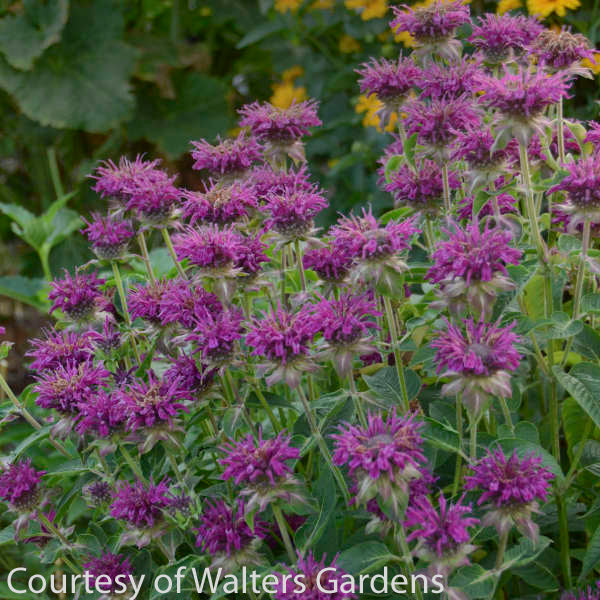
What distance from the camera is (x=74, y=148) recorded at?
3041 mm

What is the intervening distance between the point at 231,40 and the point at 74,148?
746mm

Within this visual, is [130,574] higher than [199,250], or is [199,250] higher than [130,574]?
[199,250]

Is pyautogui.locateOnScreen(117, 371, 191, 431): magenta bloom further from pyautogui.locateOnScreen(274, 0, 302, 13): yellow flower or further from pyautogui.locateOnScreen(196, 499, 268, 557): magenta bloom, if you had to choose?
pyautogui.locateOnScreen(274, 0, 302, 13): yellow flower

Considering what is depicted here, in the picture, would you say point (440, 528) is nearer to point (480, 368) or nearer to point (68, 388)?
point (480, 368)

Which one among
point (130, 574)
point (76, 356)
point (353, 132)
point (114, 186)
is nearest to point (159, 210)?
point (114, 186)

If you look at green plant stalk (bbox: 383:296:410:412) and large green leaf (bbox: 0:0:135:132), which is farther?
large green leaf (bbox: 0:0:135:132)

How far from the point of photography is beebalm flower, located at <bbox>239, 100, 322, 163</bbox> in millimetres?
1005

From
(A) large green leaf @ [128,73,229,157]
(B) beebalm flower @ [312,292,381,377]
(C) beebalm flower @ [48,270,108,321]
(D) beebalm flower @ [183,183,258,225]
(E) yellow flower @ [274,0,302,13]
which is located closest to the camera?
(B) beebalm flower @ [312,292,381,377]

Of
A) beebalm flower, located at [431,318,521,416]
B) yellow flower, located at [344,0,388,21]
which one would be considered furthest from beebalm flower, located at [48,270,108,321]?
yellow flower, located at [344,0,388,21]

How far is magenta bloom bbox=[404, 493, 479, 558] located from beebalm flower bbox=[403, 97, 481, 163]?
16.5 inches

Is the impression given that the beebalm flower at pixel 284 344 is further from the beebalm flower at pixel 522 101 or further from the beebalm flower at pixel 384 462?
the beebalm flower at pixel 522 101

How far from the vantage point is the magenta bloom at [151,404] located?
2.71ft

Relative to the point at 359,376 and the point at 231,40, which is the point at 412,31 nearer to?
the point at 359,376

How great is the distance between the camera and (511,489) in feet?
2.38
